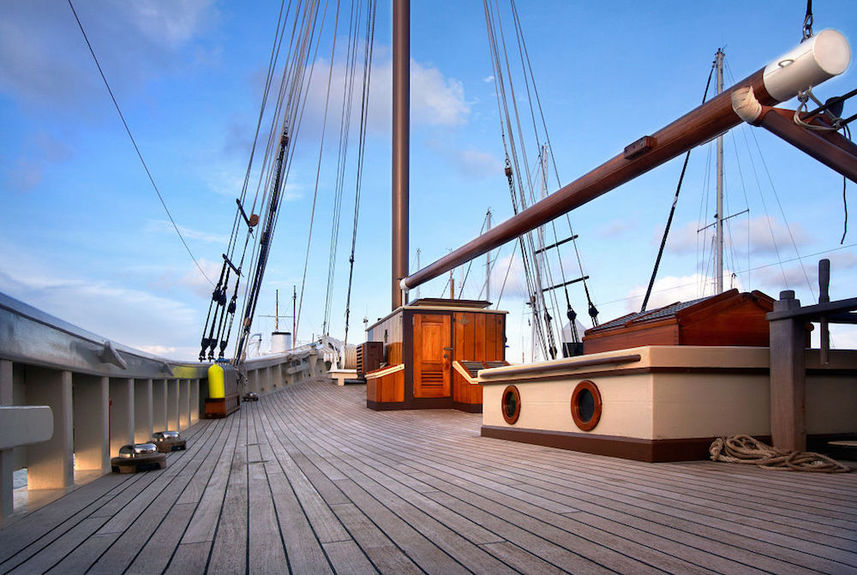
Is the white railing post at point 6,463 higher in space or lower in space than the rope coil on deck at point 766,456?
higher

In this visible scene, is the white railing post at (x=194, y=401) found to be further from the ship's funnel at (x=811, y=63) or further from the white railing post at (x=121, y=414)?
the ship's funnel at (x=811, y=63)

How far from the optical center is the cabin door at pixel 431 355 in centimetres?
1046

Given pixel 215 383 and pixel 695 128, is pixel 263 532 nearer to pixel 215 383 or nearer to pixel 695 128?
pixel 695 128

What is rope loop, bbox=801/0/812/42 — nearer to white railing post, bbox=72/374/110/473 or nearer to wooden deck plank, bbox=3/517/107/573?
wooden deck plank, bbox=3/517/107/573

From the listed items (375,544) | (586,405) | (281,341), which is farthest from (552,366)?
(281,341)

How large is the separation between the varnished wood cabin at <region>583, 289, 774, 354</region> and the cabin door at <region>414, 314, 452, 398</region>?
6.03 metres

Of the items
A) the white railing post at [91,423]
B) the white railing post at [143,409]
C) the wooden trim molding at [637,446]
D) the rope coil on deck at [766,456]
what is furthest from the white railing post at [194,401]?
the rope coil on deck at [766,456]

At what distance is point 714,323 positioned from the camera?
14.0 feet

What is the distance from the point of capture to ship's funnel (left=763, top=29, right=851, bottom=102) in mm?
2668

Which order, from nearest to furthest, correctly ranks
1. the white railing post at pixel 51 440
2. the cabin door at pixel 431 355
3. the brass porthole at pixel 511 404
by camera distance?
1. the white railing post at pixel 51 440
2. the brass porthole at pixel 511 404
3. the cabin door at pixel 431 355

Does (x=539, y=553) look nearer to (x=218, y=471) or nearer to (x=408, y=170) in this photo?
(x=218, y=471)

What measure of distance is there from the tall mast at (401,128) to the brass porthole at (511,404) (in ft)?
22.0

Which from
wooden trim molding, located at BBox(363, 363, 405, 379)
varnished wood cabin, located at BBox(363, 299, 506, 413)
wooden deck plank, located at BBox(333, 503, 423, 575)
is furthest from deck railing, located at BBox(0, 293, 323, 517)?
varnished wood cabin, located at BBox(363, 299, 506, 413)

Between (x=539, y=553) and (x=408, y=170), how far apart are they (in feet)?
37.9
